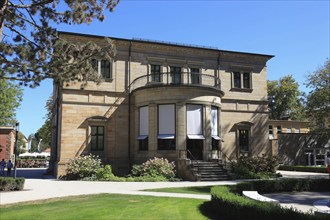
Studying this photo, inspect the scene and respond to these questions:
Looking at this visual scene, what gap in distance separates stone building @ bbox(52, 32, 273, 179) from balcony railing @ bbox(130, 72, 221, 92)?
0.28 ft

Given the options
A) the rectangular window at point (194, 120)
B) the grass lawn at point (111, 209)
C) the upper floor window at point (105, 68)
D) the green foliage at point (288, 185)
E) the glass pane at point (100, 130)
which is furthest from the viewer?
the upper floor window at point (105, 68)

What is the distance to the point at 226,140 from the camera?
3028 centimetres

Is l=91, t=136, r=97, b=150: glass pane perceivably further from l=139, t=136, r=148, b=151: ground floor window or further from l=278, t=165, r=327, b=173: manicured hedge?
l=278, t=165, r=327, b=173: manicured hedge

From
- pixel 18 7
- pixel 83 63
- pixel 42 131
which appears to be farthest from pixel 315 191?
pixel 42 131

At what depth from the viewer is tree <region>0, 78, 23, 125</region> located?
48.7 metres

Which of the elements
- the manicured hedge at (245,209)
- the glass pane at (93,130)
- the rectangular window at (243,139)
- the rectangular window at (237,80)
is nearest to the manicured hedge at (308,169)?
the rectangular window at (243,139)

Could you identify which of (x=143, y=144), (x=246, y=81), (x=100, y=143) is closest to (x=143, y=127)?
(x=143, y=144)

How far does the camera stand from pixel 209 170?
2386cm

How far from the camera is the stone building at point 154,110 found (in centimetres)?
2548

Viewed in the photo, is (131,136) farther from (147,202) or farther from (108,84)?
(147,202)

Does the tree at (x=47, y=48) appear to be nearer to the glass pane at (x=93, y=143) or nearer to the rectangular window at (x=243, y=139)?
the glass pane at (x=93, y=143)

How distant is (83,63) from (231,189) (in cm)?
844

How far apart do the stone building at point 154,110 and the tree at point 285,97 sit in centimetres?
3984

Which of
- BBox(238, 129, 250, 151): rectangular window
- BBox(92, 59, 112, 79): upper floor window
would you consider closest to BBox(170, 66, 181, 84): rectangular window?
BBox(92, 59, 112, 79): upper floor window
